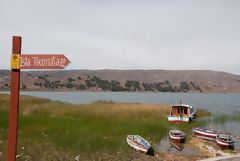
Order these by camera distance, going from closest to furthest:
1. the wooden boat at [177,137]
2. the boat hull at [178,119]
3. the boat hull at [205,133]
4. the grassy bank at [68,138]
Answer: the grassy bank at [68,138] < the wooden boat at [177,137] < the boat hull at [205,133] < the boat hull at [178,119]

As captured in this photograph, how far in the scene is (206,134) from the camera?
2331 cm

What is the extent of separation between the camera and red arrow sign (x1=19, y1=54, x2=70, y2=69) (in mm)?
6793

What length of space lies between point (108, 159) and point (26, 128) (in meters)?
11.7

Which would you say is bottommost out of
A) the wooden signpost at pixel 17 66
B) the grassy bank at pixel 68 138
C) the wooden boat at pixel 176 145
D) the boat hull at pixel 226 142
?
the wooden boat at pixel 176 145

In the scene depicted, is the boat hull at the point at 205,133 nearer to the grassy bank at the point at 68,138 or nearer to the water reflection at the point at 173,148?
the grassy bank at the point at 68,138

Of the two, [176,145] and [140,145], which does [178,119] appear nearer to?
[176,145]

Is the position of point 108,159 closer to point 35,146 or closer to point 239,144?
point 35,146

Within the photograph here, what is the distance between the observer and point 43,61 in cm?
689

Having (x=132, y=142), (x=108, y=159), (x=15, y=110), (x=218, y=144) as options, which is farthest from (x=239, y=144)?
(x=15, y=110)

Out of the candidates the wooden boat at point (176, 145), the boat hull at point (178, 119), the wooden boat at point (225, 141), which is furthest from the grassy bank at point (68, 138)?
the wooden boat at point (225, 141)

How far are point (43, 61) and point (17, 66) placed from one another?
899mm

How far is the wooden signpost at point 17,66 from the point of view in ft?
22.0

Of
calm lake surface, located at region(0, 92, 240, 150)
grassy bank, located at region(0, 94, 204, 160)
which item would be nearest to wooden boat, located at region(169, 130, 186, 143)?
grassy bank, located at region(0, 94, 204, 160)

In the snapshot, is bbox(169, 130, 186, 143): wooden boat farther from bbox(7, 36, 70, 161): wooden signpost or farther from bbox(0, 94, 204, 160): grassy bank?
bbox(7, 36, 70, 161): wooden signpost
